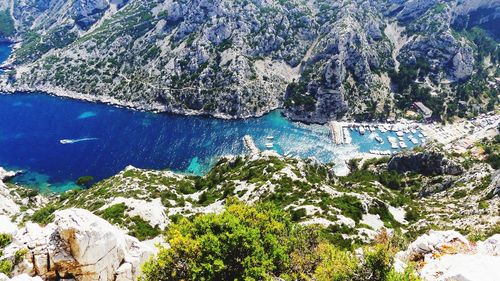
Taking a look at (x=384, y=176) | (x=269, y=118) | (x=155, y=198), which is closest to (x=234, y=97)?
(x=269, y=118)

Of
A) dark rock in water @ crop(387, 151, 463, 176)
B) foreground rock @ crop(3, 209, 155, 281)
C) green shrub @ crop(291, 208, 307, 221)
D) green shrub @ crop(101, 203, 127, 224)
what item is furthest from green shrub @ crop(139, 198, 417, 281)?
dark rock in water @ crop(387, 151, 463, 176)

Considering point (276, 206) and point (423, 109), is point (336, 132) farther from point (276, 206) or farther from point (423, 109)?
point (276, 206)

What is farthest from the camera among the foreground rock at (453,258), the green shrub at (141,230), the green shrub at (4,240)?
the green shrub at (141,230)

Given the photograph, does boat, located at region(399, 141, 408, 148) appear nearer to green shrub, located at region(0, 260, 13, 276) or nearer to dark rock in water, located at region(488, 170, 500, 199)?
dark rock in water, located at region(488, 170, 500, 199)

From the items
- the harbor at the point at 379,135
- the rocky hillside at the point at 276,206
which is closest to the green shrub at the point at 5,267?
the rocky hillside at the point at 276,206

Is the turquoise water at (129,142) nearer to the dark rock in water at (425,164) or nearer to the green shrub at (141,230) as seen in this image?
the dark rock in water at (425,164)

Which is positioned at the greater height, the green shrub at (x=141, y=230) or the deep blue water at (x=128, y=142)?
the green shrub at (x=141, y=230)

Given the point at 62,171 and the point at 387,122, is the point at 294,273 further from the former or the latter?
the point at 387,122
